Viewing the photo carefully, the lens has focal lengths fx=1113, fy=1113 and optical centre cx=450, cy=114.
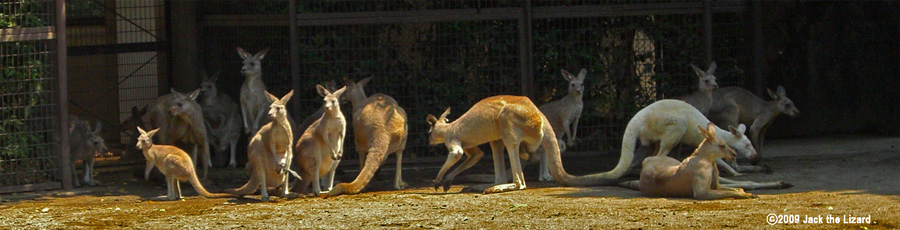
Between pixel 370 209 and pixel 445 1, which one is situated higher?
pixel 445 1

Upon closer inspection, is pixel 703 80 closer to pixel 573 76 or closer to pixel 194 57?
pixel 573 76

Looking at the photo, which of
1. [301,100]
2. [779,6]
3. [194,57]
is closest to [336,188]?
[301,100]

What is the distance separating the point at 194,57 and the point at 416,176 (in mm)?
3353

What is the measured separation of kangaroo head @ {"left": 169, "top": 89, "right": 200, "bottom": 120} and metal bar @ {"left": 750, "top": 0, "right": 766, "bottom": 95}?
21.2ft

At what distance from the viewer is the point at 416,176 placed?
11961 millimetres

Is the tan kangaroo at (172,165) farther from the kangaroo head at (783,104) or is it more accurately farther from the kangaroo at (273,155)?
the kangaroo head at (783,104)

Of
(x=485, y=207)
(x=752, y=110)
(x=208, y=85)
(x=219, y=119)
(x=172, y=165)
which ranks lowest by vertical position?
(x=485, y=207)

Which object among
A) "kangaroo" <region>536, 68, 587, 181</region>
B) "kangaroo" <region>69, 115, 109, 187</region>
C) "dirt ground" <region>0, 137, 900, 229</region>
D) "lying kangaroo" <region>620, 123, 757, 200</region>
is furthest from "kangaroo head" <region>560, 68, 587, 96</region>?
"kangaroo" <region>69, 115, 109, 187</region>

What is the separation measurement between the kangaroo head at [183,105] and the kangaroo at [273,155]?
1762 mm

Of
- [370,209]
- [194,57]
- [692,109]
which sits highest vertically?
[194,57]

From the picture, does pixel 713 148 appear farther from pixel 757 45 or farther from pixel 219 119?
pixel 219 119

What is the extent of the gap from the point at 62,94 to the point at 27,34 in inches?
27.1

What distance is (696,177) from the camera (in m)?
9.16

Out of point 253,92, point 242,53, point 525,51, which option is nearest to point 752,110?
point 525,51
